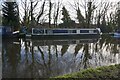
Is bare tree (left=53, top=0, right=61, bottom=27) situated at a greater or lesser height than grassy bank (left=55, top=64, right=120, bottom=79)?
greater

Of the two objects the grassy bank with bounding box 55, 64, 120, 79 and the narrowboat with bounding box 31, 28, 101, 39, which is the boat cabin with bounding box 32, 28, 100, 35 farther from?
the grassy bank with bounding box 55, 64, 120, 79

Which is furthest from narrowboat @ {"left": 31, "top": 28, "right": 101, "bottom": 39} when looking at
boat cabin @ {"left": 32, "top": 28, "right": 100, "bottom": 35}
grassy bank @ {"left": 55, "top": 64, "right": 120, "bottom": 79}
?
grassy bank @ {"left": 55, "top": 64, "right": 120, "bottom": 79}

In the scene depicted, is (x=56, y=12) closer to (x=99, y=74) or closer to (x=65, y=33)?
(x=65, y=33)

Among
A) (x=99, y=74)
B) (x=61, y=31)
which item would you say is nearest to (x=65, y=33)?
(x=61, y=31)

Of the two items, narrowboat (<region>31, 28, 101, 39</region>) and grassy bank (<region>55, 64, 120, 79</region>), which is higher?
narrowboat (<region>31, 28, 101, 39</region>)

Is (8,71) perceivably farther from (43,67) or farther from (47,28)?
(47,28)

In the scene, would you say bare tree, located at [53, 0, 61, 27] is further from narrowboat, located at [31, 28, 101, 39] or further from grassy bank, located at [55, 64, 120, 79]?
grassy bank, located at [55, 64, 120, 79]

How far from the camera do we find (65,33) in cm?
1076

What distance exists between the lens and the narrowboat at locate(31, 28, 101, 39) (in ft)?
33.7

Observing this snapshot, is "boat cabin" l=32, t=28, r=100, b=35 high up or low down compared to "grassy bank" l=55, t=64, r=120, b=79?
up

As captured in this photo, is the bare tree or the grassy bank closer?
the grassy bank

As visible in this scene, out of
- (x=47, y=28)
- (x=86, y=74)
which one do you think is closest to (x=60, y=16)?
(x=47, y=28)

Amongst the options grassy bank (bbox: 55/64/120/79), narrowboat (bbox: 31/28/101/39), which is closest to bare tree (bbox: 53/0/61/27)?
narrowboat (bbox: 31/28/101/39)

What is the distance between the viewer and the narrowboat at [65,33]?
10.3 meters
